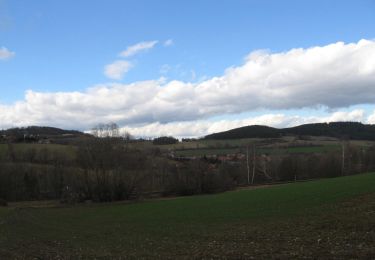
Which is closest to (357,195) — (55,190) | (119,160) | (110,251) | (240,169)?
(110,251)

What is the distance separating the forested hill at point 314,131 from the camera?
560 feet

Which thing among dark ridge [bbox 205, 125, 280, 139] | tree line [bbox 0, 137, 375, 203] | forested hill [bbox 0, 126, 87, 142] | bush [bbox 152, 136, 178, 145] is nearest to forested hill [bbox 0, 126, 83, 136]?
forested hill [bbox 0, 126, 87, 142]

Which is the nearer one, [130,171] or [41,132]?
[130,171]

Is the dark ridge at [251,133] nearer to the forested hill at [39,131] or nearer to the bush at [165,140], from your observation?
the bush at [165,140]

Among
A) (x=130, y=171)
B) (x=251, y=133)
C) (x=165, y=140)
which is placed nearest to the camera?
(x=130, y=171)

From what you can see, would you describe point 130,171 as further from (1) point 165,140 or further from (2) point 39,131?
(2) point 39,131

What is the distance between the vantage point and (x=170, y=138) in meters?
177

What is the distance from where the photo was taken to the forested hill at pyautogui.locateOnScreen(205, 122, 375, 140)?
171m

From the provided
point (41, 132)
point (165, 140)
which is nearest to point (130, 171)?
point (165, 140)

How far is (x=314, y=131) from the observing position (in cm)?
18262

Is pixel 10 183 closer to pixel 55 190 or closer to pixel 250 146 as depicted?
pixel 55 190

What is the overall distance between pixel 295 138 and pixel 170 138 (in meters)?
49.1

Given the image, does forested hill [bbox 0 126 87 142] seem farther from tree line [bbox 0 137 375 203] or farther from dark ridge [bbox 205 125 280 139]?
dark ridge [bbox 205 125 280 139]

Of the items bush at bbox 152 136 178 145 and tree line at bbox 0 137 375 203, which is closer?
tree line at bbox 0 137 375 203
